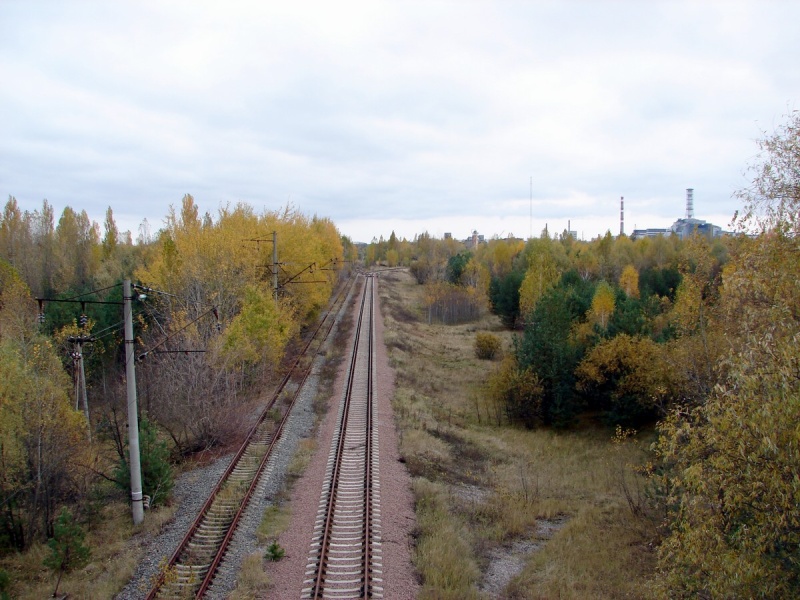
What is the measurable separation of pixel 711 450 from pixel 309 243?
3543 cm

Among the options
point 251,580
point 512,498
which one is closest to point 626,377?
point 512,498

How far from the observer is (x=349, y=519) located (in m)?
13.0

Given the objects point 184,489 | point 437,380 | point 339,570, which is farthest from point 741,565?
point 437,380

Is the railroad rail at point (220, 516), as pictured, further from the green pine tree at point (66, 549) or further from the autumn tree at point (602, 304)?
the autumn tree at point (602, 304)

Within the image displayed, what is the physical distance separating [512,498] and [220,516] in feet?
26.2

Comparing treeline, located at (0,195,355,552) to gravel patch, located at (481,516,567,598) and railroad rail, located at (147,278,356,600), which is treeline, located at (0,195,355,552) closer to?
railroad rail, located at (147,278,356,600)

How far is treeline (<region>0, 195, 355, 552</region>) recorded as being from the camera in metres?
14.4

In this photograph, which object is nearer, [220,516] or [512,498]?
[220,516]

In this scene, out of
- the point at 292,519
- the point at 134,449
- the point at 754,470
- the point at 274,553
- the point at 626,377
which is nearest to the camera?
the point at 754,470

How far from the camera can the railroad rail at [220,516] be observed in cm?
1023

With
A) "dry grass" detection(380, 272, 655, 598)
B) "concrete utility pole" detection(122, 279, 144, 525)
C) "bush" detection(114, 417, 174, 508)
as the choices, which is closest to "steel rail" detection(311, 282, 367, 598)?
"dry grass" detection(380, 272, 655, 598)

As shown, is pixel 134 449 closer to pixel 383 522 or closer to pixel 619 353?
pixel 383 522

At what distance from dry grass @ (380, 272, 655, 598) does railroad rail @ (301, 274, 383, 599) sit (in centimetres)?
100

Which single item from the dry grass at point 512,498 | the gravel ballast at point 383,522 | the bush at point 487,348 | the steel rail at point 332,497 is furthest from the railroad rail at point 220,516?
the bush at point 487,348
